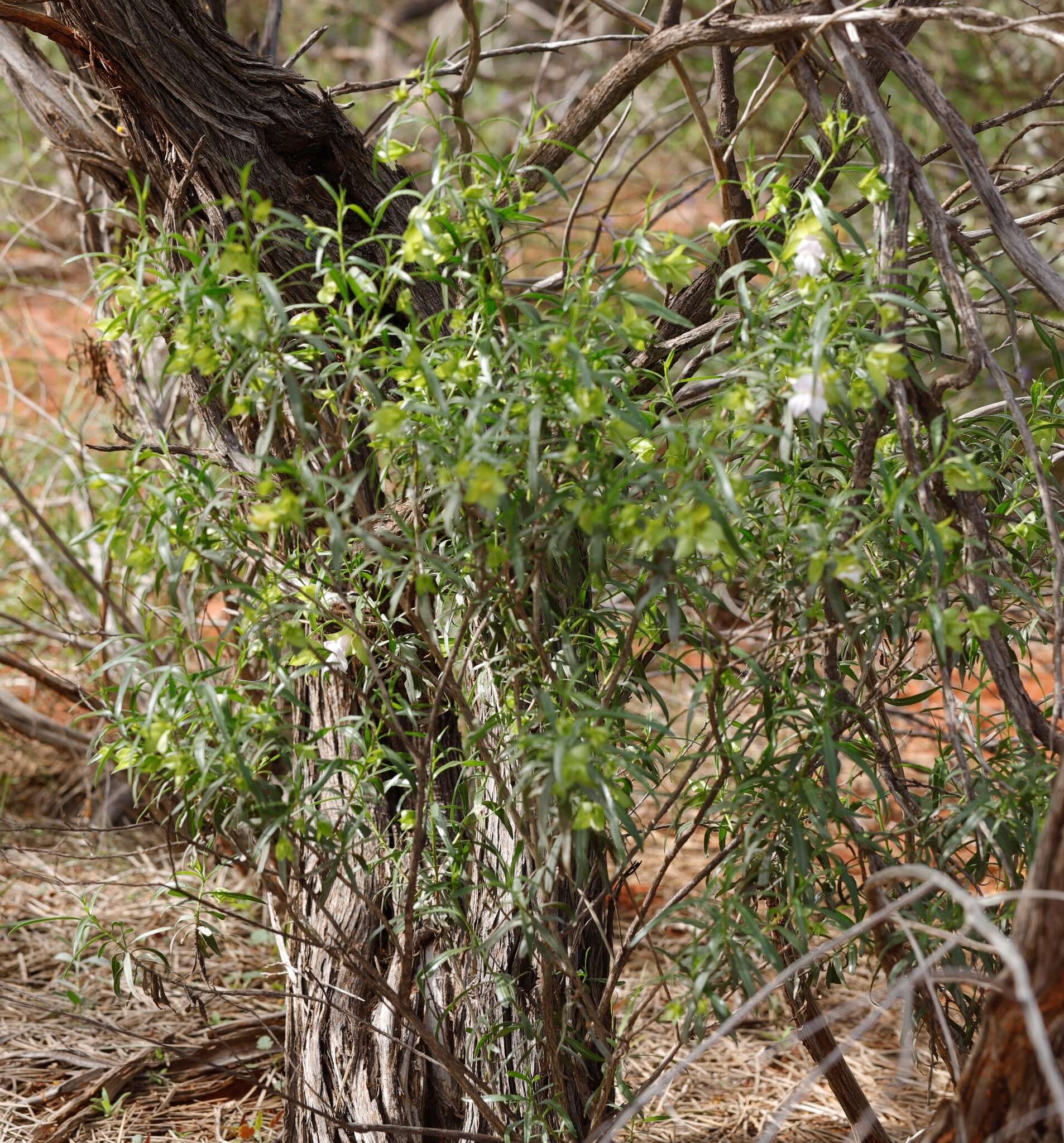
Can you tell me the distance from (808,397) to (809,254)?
0.57 feet

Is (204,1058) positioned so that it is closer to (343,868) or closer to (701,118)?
(343,868)

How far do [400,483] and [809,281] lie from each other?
0.58 m

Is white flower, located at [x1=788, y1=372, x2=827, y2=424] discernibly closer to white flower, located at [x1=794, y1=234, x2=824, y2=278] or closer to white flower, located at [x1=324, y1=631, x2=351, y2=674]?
white flower, located at [x1=794, y1=234, x2=824, y2=278]

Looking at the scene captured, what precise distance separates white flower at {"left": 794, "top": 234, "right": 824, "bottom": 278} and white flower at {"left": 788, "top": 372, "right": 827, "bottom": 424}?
0.45 ft

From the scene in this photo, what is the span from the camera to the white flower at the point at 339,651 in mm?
1356

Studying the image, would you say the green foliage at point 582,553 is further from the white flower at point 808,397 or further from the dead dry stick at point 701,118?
A: the dead dry stick at point 701,118

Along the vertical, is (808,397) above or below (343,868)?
above

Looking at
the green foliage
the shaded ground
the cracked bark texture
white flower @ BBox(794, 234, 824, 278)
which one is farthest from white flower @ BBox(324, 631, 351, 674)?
white flower @ BBox(794, 234, 824, 278)

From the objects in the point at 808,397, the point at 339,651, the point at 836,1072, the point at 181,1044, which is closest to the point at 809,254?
the point at 808,397

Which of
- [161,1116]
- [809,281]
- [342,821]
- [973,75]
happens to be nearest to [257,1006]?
[161,1116]

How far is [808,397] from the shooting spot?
1104 millimetres

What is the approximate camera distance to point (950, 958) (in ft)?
4.65

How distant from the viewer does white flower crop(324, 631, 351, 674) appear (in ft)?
4.45

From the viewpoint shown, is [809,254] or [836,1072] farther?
[836,1072]
